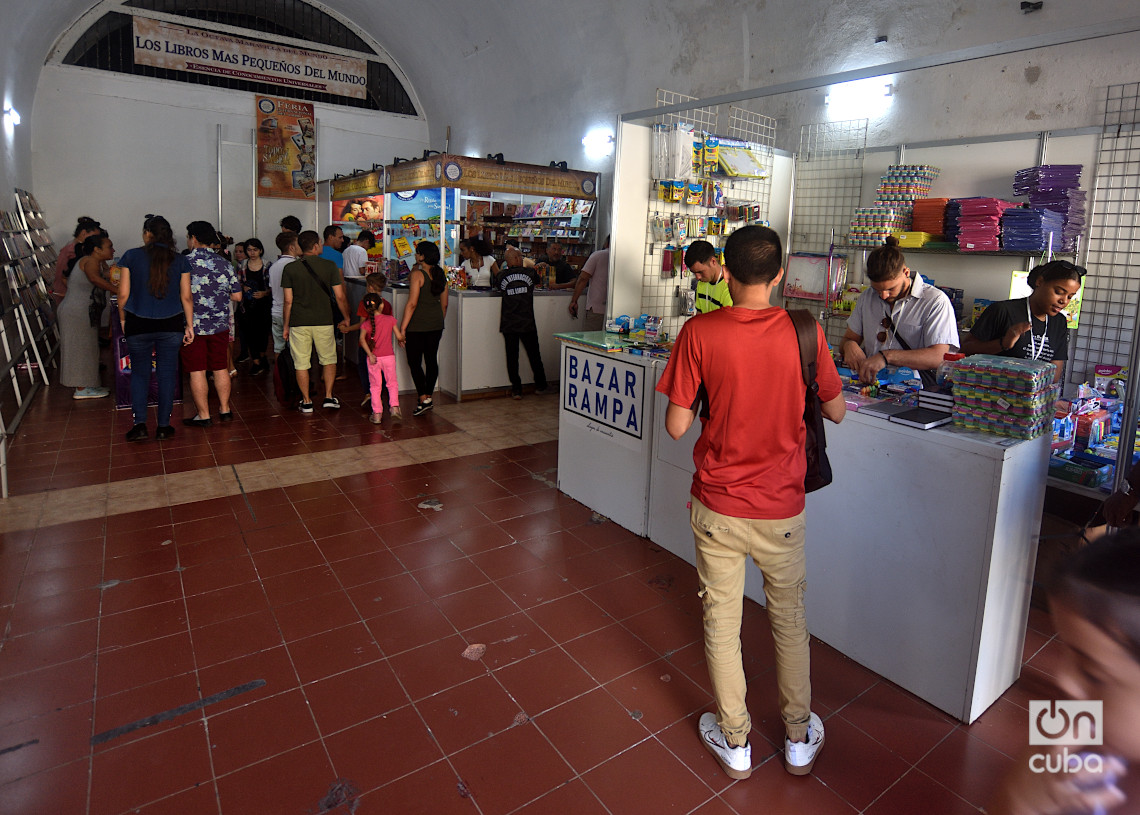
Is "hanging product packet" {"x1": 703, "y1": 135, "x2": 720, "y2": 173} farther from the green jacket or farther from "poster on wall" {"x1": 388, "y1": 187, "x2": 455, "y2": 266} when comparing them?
"poster on wall" {"x1": 388, "y1": 187, "x2": 455, "y2": 266}

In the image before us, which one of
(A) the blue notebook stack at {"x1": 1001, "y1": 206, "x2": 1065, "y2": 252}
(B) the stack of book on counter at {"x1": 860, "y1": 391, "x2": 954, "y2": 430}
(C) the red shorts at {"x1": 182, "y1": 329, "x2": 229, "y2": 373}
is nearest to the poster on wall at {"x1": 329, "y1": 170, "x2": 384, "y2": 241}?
(C) the red shorts at {"x1": 182, "y1": 329, "x2": 229, "y2": 373}

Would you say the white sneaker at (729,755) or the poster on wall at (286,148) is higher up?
the poster on wall at (286,148)

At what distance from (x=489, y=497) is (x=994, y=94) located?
15.6 feet

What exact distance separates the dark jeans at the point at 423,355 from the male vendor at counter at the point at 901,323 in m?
3.84

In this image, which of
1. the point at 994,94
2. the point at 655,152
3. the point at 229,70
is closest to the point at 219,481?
the point at 655,152

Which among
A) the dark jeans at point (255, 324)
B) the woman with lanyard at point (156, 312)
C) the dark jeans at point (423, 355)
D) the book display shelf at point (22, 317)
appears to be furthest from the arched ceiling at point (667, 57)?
the woman with lanyard at point (156, 312)

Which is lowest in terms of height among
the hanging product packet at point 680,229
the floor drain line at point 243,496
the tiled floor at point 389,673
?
the tiled floor at point 389,673

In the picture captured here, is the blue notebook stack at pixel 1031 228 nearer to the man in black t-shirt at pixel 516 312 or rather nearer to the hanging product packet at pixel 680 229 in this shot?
the hanging product packet at pixel 680 229

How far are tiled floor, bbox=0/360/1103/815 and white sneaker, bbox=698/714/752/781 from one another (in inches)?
1.4

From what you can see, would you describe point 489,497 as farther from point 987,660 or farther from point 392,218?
point 392,218

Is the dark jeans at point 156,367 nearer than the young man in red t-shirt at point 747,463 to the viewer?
No

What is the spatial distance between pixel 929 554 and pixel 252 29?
1357cm

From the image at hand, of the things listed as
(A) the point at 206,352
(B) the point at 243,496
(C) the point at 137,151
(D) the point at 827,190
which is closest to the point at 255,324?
(A) the point at 206,352

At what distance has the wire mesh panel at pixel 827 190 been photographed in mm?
6070
